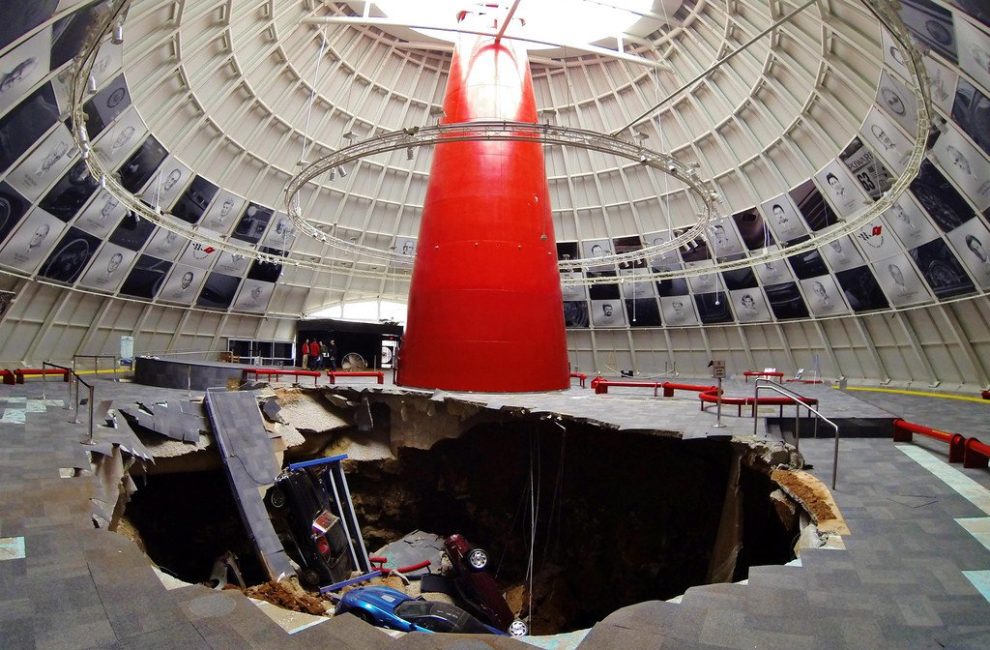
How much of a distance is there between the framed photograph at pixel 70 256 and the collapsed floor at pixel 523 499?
11.1 meters

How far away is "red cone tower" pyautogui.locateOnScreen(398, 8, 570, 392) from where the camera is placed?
14.1 metres

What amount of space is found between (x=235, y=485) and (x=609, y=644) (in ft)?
31.6

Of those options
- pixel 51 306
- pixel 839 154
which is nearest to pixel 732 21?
pixel 839 154

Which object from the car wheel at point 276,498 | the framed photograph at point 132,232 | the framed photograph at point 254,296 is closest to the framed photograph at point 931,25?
the car wheel at point 276,498

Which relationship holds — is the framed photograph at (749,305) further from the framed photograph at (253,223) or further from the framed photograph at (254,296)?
the framed photograph at (254,296)

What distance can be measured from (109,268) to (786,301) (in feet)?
92.0

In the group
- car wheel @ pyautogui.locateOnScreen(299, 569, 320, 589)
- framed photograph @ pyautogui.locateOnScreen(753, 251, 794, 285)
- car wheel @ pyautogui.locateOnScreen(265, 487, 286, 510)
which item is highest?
framed photograph @ pyautogui.locateOnScreen(753, 251, 794, 285)

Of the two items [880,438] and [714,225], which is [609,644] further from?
[714,225]

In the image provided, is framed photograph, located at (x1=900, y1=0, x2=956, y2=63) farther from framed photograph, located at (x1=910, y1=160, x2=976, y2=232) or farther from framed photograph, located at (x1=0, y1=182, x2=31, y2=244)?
framed photograph, located at (x1=0, y1=182, x2=31, y2=244)

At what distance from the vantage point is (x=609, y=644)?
3.41 m

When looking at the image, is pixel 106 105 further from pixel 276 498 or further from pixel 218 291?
pixel 276 498

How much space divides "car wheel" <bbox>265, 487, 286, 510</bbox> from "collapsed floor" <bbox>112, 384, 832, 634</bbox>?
1875 mm

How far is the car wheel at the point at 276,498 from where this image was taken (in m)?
11.1

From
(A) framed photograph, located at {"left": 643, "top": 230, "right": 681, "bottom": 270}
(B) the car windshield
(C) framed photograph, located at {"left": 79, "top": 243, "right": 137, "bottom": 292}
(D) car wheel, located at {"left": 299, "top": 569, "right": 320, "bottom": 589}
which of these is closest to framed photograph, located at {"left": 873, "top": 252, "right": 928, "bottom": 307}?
(A) framed photograph, located at {"left": 643, "top": 230, "right": 681, "bottom": 270}
